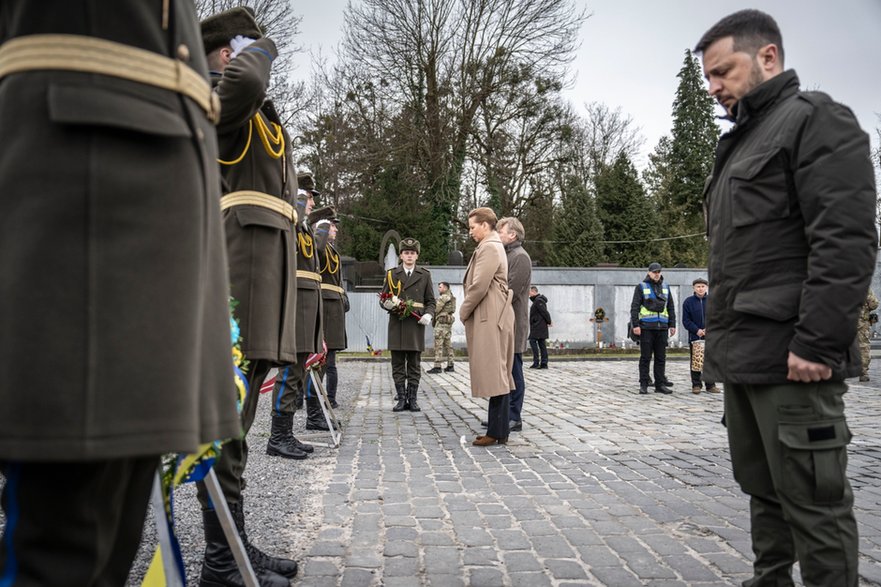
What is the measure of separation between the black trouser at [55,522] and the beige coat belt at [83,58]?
0.76 m

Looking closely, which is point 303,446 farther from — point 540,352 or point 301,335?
point 540,352

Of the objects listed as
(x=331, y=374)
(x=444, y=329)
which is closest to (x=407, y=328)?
(x=331, y=374)

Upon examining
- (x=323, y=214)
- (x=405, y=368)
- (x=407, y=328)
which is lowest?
(x=405, y=368)

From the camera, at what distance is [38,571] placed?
4.22ft

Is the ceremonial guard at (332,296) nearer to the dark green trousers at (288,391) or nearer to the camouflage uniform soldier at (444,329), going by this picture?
the dark green trousers at (288,391)

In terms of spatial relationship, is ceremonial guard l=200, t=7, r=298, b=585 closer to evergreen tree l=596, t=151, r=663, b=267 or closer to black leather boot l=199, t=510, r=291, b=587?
black leather boot l=199, t=510, r=291, b=587

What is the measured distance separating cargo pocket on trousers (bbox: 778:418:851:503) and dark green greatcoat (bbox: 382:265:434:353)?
6.98 meters

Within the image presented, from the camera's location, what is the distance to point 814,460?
2.30 metres

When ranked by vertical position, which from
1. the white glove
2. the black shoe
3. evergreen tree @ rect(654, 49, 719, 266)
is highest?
evergreen tree @ rect(654, 49, 719, 266)

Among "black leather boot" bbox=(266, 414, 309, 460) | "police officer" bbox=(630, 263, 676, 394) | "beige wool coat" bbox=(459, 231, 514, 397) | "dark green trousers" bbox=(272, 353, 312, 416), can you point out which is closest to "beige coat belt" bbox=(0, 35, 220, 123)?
"dark green trousers" bbox=(272, 353, 312, 416)

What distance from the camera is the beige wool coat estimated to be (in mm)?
6273

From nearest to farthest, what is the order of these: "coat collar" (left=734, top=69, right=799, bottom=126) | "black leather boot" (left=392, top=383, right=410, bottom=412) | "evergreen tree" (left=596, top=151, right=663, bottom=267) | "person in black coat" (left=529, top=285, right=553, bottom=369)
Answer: "coat collar" (left=734, top=69, right=799, bottom=126) < "black leather boot" (left=392, top=383, right=410, bottom=412) < "person in black coat" (left=529, top=285, right=553, bottom=369) < "evergreen tree" (left=596, top=151, right=663, bottom=267)

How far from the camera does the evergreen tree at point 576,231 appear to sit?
115 ft

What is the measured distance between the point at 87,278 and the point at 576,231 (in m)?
35.1
